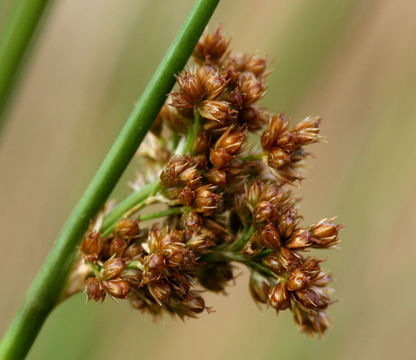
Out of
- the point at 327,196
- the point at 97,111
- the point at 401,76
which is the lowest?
the point at 97,111

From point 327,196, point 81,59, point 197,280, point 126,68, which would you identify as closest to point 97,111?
point 126,68

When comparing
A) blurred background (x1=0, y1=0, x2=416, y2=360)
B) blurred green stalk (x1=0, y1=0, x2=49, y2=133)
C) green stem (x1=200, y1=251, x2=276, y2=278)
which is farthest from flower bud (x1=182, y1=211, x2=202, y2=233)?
blurred background (x1=0, y1=0, x2=416, y2=360)

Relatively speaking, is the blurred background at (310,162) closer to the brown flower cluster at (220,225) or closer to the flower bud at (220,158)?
the brown flower cluster at (220,225)

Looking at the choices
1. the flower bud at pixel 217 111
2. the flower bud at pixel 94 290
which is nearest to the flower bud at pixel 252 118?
the flower bud at pixel 217 111

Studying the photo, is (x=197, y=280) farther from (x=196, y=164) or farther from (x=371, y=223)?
(x=371, y=223)

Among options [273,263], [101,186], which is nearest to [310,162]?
[273,263]

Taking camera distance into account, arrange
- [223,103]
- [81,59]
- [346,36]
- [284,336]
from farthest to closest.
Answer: [81,59], [346,36], [284,336], [223,103]

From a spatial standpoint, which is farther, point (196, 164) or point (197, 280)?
point (197, 280)

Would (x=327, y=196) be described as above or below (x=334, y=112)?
below
